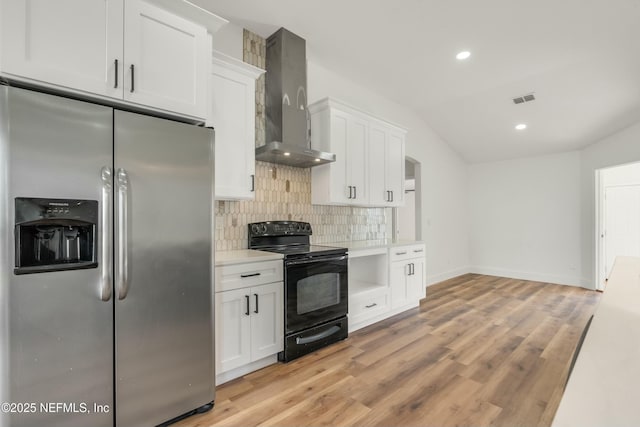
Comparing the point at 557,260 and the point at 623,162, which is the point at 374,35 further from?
the point at 557,260

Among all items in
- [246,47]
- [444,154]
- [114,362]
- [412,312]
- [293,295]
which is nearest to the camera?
[114,362]

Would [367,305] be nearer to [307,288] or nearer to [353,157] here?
[307,288]

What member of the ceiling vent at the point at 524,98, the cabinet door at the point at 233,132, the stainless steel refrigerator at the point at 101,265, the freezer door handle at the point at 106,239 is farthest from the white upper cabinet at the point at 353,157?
the freezer door handle at the point at 106,239

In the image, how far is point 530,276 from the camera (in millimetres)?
6023

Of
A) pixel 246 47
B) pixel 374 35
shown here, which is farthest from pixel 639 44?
pixel 246 47

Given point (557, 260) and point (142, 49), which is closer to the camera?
point (142, 49)

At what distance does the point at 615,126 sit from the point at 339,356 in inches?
217

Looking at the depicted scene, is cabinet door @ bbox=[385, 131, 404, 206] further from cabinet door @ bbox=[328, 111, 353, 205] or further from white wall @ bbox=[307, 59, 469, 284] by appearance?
cabinet door @ bbox=[328, 111, 353, 205]

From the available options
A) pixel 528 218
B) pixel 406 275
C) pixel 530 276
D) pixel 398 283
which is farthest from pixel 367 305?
pixel 528 218

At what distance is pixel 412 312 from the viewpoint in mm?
4012

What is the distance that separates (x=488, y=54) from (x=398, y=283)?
2.94 m

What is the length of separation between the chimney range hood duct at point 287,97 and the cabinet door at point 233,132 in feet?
1.22

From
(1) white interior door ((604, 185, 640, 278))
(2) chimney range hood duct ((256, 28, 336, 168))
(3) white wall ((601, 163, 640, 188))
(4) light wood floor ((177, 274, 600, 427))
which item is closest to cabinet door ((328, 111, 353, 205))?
(2) chimney range hood duct ((256, 28, 336, 168))

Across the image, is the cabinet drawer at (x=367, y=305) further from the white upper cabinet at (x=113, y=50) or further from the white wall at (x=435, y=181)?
the white upper cabinet at (x=113, y=50)
